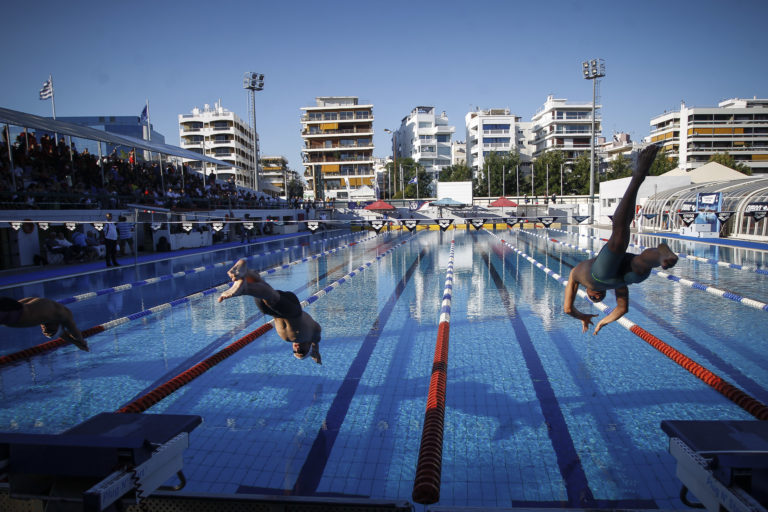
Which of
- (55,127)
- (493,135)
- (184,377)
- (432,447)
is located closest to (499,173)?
(493,135)

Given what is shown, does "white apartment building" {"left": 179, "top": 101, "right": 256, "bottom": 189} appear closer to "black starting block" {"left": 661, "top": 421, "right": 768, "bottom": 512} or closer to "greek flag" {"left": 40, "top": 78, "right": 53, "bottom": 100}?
"greek flag" {"left": 40, "top": 78, "right": 53, "bottom": 100}

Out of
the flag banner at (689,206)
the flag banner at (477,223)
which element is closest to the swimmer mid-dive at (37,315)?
→ the flag banner at (477,223)

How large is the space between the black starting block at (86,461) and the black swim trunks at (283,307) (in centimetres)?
110

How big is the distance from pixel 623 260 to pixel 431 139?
230ft

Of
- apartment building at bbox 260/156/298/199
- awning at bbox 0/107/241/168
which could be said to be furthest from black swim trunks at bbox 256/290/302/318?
apartment building at bbox 260/156/298/199

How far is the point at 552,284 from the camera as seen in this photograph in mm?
10305

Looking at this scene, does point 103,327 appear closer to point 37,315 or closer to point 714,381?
point 37,315

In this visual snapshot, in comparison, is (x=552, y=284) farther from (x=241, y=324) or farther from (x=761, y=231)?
(x=761, y=231)

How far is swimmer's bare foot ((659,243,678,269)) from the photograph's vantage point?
2.81 meters

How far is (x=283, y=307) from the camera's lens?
338cm

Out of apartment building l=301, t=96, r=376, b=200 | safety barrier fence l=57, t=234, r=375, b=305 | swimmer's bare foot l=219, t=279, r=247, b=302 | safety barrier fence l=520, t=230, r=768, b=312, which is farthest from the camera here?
apartment building l=301, t=96, r=376, b=200

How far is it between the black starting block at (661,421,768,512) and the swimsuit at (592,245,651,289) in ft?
4.04

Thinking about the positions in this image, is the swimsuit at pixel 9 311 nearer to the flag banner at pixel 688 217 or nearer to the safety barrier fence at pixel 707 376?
the safety barrier fence at pixel 707 376

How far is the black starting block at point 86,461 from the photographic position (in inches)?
82.4
